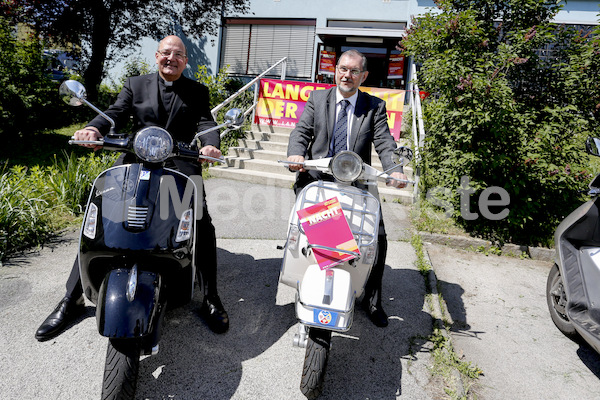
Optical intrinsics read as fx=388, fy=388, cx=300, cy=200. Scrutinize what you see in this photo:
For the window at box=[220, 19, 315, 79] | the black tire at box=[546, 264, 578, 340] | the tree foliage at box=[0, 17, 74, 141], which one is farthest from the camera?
the window at box=[220, 19, 315, 79]

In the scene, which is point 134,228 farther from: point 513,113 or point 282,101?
point 282,101

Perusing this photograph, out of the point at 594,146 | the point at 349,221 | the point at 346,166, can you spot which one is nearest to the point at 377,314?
the point at 349,221

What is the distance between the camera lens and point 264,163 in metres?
7.31

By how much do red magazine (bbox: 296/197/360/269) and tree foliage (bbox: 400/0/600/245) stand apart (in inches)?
117

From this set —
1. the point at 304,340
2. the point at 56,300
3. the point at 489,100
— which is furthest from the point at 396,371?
the point at 489,100

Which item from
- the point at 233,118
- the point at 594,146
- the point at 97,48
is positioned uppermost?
the point at 97,48

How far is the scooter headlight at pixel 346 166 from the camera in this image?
87.4 inches

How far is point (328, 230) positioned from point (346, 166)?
1.26 feet

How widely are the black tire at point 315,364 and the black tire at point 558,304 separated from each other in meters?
2.06

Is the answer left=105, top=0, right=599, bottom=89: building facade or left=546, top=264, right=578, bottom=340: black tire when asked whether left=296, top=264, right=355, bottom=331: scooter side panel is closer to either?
left=546, top=264, right=578, bottom=340: black tire

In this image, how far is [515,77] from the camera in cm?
497

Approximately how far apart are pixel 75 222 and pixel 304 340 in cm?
348

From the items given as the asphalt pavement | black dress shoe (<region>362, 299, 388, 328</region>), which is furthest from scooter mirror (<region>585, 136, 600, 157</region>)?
black dress shoe (<region>362, 299, 388, 328</region>)

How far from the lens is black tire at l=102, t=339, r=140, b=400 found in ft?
5.91
